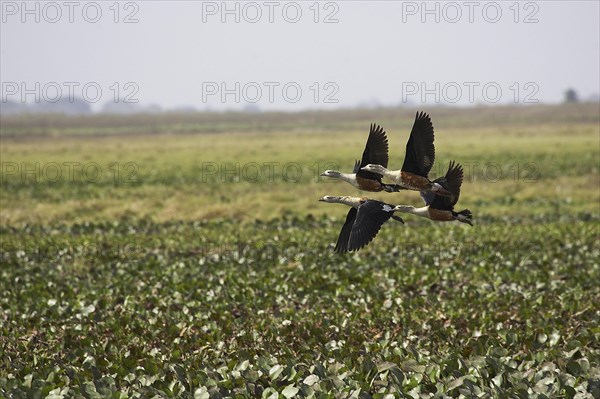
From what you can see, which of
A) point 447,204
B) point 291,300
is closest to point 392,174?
point 447,204

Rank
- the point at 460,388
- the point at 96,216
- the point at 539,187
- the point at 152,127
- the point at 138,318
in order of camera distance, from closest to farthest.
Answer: the point at 460,388
the point at 138,318
the point at 96,216
the point at 539,187
the point at 152,127

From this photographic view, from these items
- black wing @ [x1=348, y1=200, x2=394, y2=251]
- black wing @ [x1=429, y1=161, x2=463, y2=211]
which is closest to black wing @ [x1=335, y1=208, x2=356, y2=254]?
black wing @ [x1=348, y1=200, x2=394, y2=251]

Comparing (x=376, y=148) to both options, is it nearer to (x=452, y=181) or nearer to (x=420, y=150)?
(x=420, y=150)

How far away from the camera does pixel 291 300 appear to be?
49.1 feet

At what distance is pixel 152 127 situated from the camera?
5285 inches

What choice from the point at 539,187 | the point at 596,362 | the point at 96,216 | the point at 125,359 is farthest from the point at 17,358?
the point at 539,187

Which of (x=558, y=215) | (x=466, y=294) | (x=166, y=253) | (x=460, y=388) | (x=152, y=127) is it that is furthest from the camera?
(x=152, y=127)

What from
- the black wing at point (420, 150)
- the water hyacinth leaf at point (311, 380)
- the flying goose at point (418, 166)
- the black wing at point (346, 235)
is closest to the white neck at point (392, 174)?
the flying goose at point (418, 166)

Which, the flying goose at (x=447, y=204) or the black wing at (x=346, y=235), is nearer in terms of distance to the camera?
the flying goose at (x=447, y=204)

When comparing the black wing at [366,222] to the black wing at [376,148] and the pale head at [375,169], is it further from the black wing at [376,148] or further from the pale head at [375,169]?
the pale head at [375,169]

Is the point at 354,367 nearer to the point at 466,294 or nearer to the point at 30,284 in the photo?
the point at 466,294

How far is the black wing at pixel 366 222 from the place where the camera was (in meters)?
5.26

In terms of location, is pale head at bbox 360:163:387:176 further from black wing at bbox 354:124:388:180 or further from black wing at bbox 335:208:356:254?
black wing at bbox 335:208:356:254

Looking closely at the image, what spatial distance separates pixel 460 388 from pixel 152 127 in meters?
129
